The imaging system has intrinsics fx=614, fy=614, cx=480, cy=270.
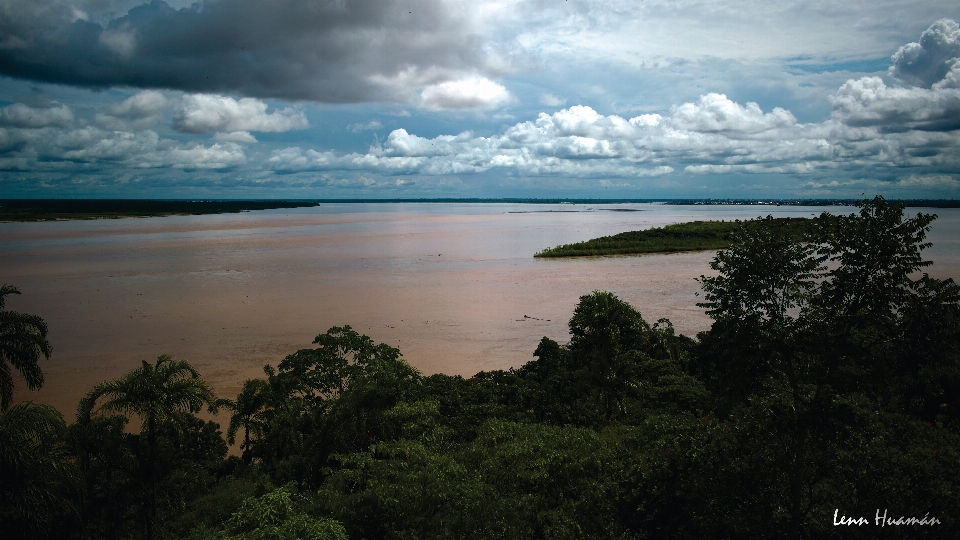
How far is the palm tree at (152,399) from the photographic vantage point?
1102 cm

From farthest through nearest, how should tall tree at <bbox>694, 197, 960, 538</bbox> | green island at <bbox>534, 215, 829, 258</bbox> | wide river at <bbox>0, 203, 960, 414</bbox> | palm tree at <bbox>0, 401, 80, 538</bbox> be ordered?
green island at <bbox>534, 215, 829, 258</bbox>
wide river at <bbox>0, 203, 960, 414</bbox>
palm tree at <bbox>0, 401, 80, 538</bbox>
tall tree at <bbox>694, 197, 960, 538</bbox>

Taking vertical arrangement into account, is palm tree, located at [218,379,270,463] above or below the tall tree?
below

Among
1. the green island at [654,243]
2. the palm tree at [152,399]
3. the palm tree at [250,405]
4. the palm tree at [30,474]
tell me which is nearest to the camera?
the palm tree at [30,474]

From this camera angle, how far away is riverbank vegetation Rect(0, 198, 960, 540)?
7816 mm

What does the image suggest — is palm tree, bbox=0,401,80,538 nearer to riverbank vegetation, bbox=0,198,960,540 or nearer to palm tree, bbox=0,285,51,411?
riverbank vegetation, bbox=0,198,960,540

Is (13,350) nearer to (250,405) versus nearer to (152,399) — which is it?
(152,399)

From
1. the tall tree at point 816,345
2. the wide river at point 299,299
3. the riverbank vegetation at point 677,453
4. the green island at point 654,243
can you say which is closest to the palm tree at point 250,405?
the riverbank vegetation at point 677,453

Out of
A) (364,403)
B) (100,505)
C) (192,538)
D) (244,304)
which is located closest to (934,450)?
(364,403)

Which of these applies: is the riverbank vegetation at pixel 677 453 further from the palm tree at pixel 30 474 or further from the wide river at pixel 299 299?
the wide river at pixel 299 299

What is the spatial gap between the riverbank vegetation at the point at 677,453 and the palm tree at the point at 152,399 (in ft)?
0.13

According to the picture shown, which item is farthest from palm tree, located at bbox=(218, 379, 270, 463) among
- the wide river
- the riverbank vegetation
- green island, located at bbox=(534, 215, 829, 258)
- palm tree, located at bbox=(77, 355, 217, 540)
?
green island, located at bbox=(534, 215, 829, 258)

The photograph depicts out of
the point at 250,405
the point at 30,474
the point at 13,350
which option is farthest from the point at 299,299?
the point at 30,474

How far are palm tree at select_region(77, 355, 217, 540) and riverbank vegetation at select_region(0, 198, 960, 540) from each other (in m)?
0.04

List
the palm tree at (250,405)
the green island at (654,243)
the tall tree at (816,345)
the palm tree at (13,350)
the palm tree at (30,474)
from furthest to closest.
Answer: the green island at (654,243), the palm tree at (250,405), the palm tree at (13,350), the palm tree at (30,474), the tall tree at (816,345)
